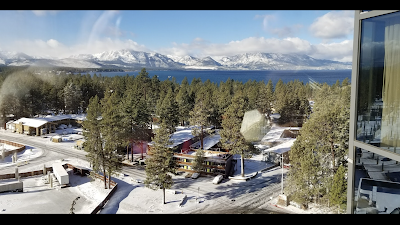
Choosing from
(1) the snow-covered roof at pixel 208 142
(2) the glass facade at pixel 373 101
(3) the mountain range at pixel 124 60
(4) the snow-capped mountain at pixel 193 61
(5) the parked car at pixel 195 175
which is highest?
(4) the snow-capped mountain at pixel 193 61

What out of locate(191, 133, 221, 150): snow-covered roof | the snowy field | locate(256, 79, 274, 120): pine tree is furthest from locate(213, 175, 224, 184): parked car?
locate(256, 79, 274, 120): pine tree

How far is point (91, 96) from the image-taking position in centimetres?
2148

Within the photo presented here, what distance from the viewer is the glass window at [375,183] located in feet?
8.02

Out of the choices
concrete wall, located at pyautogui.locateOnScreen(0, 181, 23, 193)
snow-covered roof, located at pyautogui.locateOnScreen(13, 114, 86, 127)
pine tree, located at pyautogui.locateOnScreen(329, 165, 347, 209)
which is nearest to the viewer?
pine tree, located at pyautogui.locateOnScreen(329, 165, 347, 209)

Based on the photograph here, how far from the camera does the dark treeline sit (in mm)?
16734

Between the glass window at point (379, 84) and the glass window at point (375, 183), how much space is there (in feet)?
0.80

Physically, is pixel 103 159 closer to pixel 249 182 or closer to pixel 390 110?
pixel 249 182

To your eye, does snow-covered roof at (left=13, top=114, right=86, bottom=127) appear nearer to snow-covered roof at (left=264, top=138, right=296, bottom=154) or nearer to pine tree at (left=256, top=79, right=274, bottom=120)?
snow-covered roof at (left=264, top=138, right=296, bottom=154)

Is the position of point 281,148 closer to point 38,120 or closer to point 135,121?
point 135,121

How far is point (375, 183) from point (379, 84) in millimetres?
1026

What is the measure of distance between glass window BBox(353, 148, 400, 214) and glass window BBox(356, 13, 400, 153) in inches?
9.7

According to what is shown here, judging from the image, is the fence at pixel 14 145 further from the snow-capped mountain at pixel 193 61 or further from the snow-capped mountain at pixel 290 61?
the snow-capped mountain at pixel 290 61

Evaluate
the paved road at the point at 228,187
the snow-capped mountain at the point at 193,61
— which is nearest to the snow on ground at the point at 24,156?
the paved road at the point at 228,187
